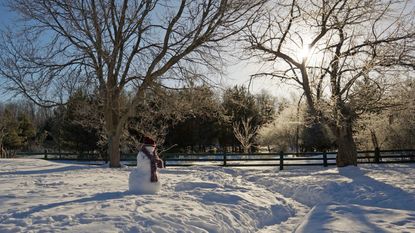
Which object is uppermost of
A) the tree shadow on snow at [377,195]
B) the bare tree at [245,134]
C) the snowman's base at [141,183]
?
the bare tree at [245,134]

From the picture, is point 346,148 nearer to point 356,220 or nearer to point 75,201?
point 356,220

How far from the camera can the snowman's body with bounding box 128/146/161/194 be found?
30.9 ft

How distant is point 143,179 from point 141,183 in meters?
0.10

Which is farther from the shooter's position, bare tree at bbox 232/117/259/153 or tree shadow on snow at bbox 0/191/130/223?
bare tree at bbox 232/117/259/153

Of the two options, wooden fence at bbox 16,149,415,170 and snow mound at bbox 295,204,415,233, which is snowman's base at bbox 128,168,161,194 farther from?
wooden fence at bbox 16,149,415,170

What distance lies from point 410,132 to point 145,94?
752 inches

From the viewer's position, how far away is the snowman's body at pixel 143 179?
943 cm

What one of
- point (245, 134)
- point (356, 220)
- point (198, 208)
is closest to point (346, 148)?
point (198, 208)

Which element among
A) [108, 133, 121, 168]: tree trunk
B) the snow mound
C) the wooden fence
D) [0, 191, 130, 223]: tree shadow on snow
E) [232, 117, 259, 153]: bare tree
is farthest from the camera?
[232, 117, 259, 153]: bare tree

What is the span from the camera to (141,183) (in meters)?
9.42

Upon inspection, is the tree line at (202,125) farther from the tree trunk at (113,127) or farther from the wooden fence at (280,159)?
the wooden fence at (280,159)

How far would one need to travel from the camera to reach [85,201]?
8070 millimetres

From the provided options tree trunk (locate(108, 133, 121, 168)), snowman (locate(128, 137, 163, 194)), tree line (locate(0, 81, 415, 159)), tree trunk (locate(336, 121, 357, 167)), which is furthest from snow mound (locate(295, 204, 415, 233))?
tree trunk (locate(108, 133, 121, 168))

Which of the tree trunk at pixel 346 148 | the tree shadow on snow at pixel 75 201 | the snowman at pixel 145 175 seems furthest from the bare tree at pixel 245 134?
the tree shadow on snow at pixel 75 201
